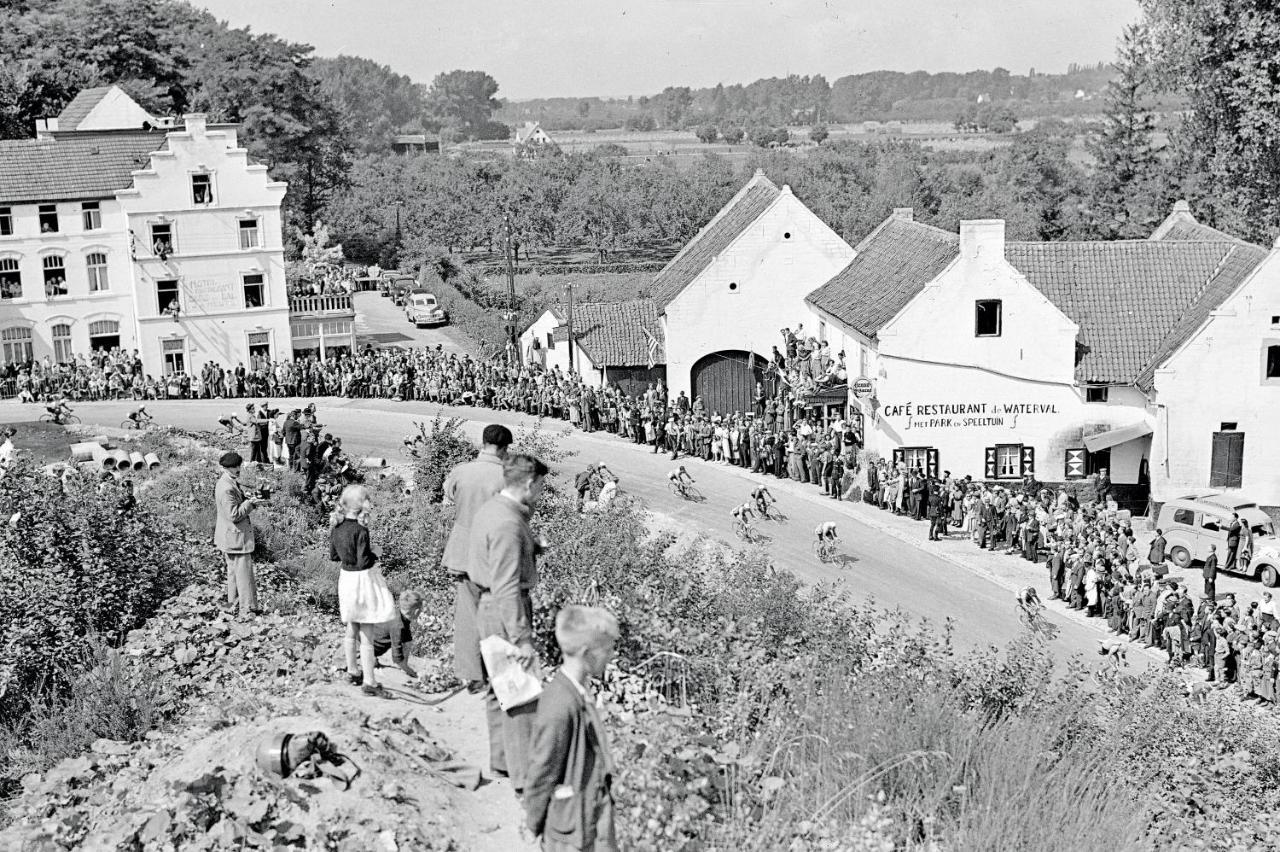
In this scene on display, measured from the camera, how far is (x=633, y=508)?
87.5ft

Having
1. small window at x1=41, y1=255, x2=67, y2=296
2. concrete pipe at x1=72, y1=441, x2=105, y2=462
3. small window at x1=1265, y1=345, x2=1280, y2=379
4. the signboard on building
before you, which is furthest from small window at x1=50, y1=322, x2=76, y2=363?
small window at x1=1265, y1=345, x2=1280, y2=379

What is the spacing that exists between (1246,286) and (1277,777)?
19976 millimetres

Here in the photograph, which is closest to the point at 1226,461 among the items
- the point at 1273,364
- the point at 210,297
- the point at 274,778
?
the point at 1273,364

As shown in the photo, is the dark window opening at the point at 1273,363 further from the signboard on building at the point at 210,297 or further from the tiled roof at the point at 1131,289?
the signboard on building at the point at 210,297

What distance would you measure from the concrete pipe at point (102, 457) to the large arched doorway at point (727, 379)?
1713 cm

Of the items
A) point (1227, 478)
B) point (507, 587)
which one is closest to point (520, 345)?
point (1227, 478)

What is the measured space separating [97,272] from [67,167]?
364 cm

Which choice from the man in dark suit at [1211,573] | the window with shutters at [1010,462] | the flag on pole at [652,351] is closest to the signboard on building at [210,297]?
the flag on pole at [652,351]

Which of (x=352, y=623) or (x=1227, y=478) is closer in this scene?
(x=352, y=623)

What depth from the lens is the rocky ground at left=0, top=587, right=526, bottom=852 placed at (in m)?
9.62

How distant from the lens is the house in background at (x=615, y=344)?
4247 centimetres

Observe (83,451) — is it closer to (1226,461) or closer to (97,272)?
(97,272)

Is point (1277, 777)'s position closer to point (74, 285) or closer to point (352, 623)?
point (352, 623)

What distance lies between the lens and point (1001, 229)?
33.9m
